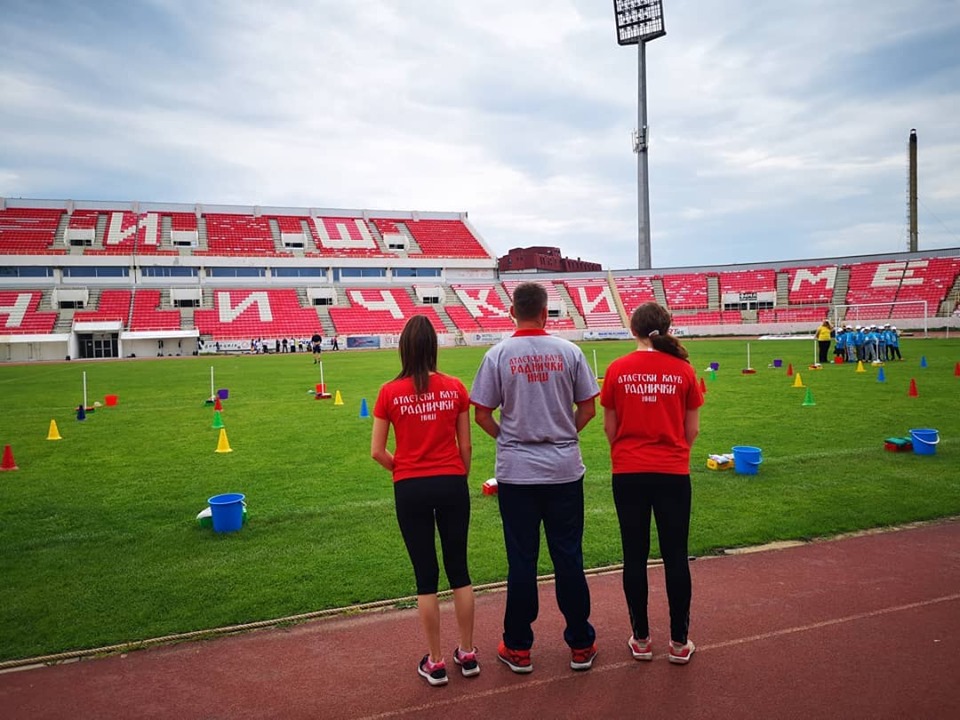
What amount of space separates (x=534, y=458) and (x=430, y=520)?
0.70 m

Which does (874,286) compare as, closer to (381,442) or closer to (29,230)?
(381,442)

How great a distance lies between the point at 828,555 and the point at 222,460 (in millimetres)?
8348

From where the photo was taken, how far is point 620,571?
509 cm

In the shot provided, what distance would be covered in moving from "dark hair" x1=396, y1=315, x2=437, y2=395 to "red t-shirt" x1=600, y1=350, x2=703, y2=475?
3.43 feet

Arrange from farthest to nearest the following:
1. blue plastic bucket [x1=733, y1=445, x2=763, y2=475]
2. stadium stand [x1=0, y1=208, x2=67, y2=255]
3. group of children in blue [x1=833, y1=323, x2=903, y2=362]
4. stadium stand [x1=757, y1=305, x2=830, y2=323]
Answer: stadium stand [x1=0, y1=208, x2=67, y2=255] → stadium stand [x1=757, y1=305, x2=830, y2=323] → group of children in blue [x1=833, y1=323, x2=903, y2=362] → blue plastic bucket [x1=733, y1=445, x2=763, y2=475]

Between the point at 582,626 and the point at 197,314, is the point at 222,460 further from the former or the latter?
the point at 197,314

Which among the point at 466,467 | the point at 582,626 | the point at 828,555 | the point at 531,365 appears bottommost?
the point at 828,555

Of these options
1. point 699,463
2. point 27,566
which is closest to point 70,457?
point 27,566

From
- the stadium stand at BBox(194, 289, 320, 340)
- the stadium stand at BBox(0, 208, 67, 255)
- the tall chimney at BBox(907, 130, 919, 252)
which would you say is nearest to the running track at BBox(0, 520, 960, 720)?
the stadium stand at BBox(194, 289, 320, 340)

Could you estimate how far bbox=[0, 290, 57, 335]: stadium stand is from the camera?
44.7 m

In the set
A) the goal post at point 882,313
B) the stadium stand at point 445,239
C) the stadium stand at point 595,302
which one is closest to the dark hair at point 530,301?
the goal post at point 882,313

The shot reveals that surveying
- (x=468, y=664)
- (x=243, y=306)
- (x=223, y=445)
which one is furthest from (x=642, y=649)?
(x=243, y=306)

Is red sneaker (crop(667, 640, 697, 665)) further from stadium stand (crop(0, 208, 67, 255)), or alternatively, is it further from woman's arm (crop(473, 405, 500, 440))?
stadium stand (crop(0, 208, 67, 255))

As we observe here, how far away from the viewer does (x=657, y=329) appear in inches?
144
